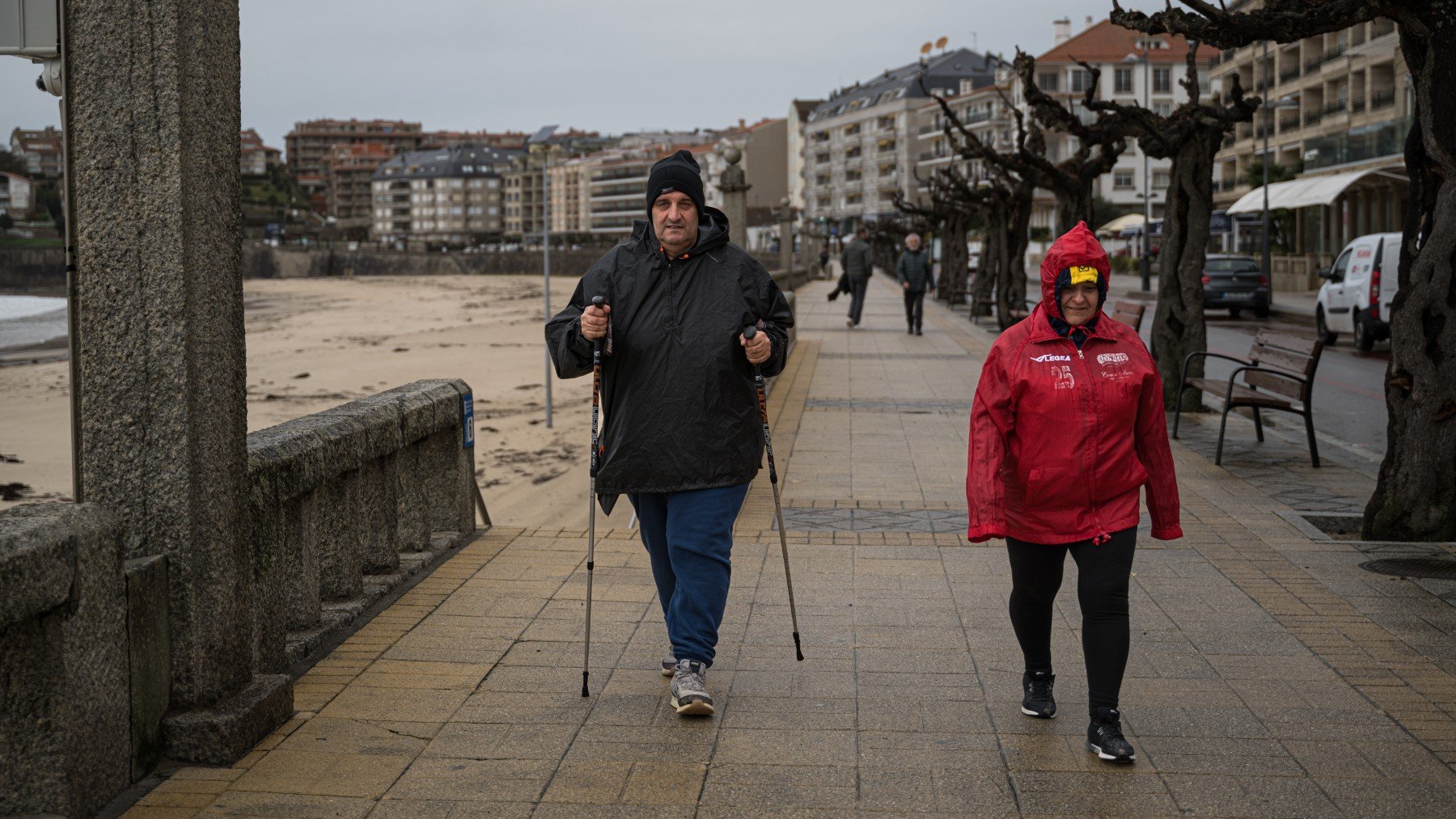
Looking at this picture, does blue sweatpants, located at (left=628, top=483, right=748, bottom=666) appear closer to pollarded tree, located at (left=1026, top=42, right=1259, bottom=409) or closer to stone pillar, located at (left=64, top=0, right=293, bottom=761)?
stone pillar, located at (left=64, top=0, right=293, bottom=761)

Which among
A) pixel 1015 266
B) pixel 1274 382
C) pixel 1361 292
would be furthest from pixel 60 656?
pixel 1015 266

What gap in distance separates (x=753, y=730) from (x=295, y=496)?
1908 millimetres

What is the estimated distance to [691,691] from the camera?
4.91 metres

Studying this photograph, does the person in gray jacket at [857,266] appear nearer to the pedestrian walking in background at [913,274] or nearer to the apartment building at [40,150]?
the pedestrian walking in background at [913,274]

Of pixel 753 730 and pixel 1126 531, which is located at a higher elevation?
pixel 1126 531

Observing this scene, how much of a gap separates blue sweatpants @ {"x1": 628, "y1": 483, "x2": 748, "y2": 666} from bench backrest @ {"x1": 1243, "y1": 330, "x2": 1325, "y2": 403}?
6.39 metres

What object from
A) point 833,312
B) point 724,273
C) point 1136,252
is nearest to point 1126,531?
point 724,273

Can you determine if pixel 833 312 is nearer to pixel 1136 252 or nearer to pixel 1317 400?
pixel 1317 400

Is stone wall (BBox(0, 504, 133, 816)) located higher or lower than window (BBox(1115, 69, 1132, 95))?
lower

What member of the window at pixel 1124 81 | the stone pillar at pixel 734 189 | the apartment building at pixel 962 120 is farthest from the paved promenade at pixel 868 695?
the apartment building at pixel 962 120

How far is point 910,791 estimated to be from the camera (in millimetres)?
4270

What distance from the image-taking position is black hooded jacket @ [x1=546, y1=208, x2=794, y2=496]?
5066 mm

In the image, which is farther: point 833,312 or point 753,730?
point 833,312

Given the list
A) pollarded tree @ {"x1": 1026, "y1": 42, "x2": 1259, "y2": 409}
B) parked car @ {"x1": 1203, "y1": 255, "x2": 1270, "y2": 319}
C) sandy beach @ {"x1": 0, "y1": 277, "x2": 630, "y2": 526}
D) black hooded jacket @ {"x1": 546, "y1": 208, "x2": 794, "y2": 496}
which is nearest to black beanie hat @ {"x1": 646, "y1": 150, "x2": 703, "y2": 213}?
black hooded jacket @ {"x1": 546, "y1": 208, "x2": 794, "y2": 496}
